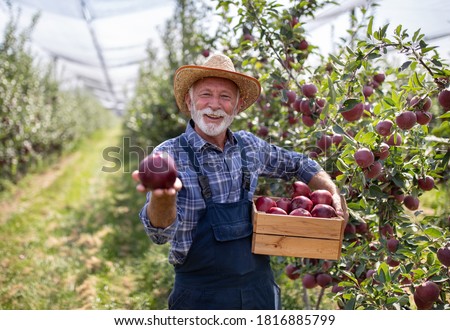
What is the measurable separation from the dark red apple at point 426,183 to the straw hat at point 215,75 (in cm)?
→ 84

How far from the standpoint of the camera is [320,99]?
198 centimetres

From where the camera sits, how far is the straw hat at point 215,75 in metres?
1.83

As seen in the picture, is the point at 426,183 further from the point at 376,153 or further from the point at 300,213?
the point at 300,213

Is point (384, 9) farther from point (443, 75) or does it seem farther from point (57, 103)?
point (57, 103)

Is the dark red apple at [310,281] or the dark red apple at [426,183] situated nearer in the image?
the dark red apple at [426,183]

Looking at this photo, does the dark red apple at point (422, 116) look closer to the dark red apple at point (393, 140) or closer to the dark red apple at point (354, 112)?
the dark red apple at point (393, 140)

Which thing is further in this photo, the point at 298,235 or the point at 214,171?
the point at 214,171

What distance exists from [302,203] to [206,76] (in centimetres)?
71

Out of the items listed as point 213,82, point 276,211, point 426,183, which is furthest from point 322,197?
point 213,82

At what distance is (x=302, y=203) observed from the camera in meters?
1.73

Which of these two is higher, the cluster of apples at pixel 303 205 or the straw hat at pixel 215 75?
the straw hat at pixel 215 75

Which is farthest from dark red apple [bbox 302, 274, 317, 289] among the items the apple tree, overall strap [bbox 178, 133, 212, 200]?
overall strap [bbox 178, 133, 212, 200]

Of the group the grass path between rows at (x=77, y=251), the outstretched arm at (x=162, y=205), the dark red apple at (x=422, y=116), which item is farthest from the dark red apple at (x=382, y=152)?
the grass path between rows at (x=77, y=251)

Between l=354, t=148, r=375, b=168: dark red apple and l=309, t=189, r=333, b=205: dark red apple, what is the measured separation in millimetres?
299
